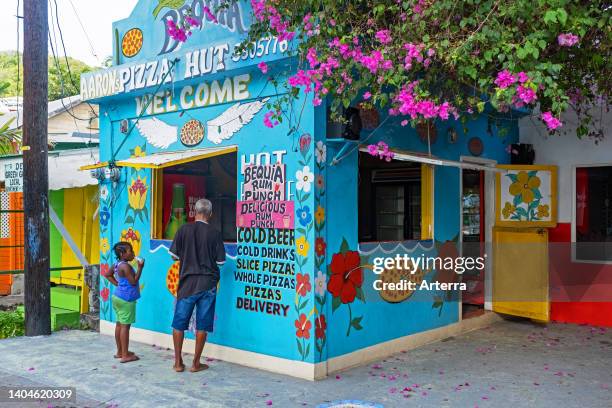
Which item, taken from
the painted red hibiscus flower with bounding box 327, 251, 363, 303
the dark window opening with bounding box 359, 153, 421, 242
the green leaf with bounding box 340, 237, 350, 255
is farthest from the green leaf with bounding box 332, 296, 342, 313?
the dark window opening with bounding box 359, 153, 421, 242

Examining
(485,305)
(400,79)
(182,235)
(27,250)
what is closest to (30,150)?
(27,250)

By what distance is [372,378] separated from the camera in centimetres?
615

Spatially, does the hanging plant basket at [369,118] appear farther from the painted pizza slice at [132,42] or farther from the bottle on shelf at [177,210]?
the painted pizza slice at [132,42]

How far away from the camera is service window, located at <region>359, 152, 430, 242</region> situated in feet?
32.8

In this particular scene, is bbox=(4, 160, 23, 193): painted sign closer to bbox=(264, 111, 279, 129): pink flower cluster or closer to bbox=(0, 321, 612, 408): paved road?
bbox=(0, 321, 612, 408): paved road

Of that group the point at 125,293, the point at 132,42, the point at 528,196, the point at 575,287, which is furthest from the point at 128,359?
the point at 575,287

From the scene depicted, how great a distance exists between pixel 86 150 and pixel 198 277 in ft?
14.4

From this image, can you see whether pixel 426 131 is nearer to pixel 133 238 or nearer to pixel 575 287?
pixel 575 287

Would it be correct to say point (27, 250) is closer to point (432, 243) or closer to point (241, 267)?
point (241, 267)

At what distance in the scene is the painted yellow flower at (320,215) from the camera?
6.10 meters

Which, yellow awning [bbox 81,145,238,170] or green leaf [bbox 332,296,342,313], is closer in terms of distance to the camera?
green leaf [bbox 332,296,342,313]

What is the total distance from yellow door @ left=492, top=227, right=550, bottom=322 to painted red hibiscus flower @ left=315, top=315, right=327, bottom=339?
155 inches

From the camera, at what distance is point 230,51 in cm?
662

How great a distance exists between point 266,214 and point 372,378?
1.99 meters
